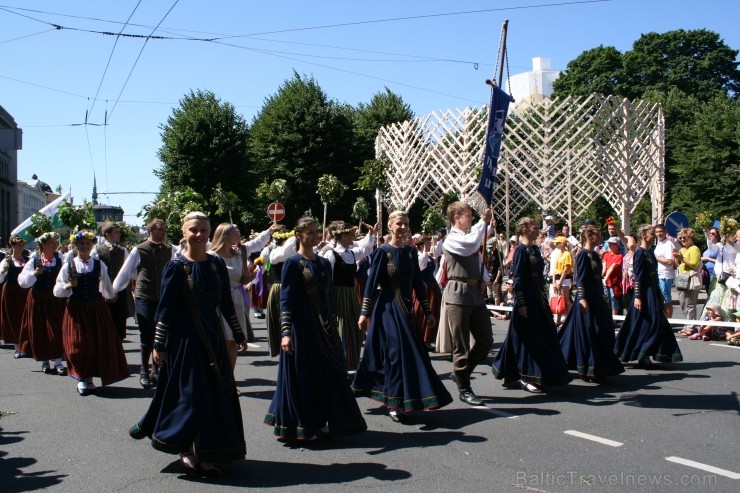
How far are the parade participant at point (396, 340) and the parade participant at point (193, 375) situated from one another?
192 centimetres

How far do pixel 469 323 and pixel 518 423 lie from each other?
1236mm

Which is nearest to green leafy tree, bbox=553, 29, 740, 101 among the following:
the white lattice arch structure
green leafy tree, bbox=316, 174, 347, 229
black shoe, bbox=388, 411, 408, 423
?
the white lattice arch structure

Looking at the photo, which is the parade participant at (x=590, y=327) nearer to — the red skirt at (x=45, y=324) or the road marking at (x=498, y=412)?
the road marking at (x=498, y=412)

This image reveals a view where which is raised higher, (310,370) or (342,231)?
(342,231)

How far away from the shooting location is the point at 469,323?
792 centimetres

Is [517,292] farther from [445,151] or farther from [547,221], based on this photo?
[445,151]

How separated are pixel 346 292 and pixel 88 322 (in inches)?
119

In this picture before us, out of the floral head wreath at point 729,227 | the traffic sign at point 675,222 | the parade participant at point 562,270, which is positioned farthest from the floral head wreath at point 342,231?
the traffic sign at point 675,222

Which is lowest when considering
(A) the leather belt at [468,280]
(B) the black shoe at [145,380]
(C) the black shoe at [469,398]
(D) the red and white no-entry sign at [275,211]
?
(C) the black shoe at [469,398]

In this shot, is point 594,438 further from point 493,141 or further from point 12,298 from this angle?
point 12,298

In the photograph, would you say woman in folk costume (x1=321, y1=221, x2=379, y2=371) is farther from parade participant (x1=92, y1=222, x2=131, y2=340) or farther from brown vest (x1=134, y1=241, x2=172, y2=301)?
parade participant (x1=92, y1=222, x2=131, y2=340)

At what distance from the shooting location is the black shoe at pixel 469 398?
7855 millimetres

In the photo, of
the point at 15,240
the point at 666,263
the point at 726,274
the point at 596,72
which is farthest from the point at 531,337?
the point at 596,72

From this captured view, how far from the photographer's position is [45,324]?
10656 millimetres
